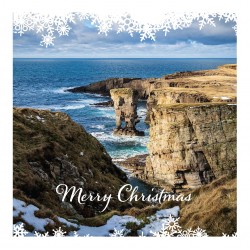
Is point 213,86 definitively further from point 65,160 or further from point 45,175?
point 45,175

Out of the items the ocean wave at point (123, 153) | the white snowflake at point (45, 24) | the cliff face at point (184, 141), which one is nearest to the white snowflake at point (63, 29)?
the white snowflake at point (45, 24)

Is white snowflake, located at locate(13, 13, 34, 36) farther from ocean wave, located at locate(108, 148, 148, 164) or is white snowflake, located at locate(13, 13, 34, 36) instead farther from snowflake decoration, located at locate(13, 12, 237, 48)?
ocean wave, located at locate(108, 148, 148, 164)

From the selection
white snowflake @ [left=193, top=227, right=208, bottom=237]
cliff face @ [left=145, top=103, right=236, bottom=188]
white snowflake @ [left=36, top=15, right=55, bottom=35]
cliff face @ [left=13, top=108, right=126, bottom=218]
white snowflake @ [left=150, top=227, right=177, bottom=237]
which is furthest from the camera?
cliff face @ [left=145, top=103, right=236, bottom=188]

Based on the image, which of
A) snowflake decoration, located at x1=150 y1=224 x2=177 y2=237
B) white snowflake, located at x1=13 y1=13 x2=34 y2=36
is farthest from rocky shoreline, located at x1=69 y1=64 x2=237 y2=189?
white snowflake, located at x1=13 y1=13 x2=34 y2=36

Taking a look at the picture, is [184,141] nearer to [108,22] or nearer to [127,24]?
[127,24]

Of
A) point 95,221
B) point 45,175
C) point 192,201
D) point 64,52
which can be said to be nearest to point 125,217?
point 95,221
